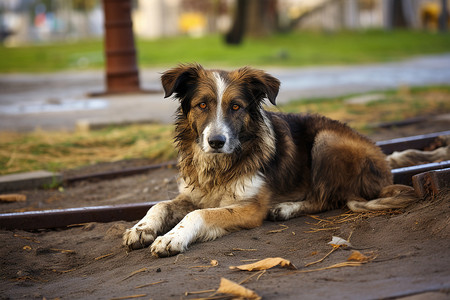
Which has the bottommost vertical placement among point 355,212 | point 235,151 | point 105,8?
point 355,212

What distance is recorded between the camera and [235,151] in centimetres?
572

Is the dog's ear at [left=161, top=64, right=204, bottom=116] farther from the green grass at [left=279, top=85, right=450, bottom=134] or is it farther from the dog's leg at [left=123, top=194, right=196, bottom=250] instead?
the green grass at [left=279, top=85, right=450, bottom=134]

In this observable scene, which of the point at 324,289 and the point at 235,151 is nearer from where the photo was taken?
the point at 324,289

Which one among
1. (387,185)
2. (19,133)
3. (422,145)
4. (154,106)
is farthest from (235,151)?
(154,106)

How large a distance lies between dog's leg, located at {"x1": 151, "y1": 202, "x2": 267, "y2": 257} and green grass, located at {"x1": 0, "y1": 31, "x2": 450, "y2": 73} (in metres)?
18.7

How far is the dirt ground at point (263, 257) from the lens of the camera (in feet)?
12.6

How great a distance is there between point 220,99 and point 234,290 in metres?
2.16

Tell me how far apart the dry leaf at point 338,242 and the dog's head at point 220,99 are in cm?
121

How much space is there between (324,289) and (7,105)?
1315cm

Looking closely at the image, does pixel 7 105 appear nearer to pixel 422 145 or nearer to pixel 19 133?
pixel 19 133

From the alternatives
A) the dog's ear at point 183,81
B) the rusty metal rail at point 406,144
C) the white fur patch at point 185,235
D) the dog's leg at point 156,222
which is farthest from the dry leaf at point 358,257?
the rusty metal rail at point 406,144

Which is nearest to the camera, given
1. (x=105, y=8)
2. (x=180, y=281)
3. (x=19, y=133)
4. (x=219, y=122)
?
(x=180, y=281)

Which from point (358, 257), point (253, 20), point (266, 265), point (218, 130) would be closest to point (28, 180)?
point (218, 130)

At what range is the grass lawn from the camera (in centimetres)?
895
